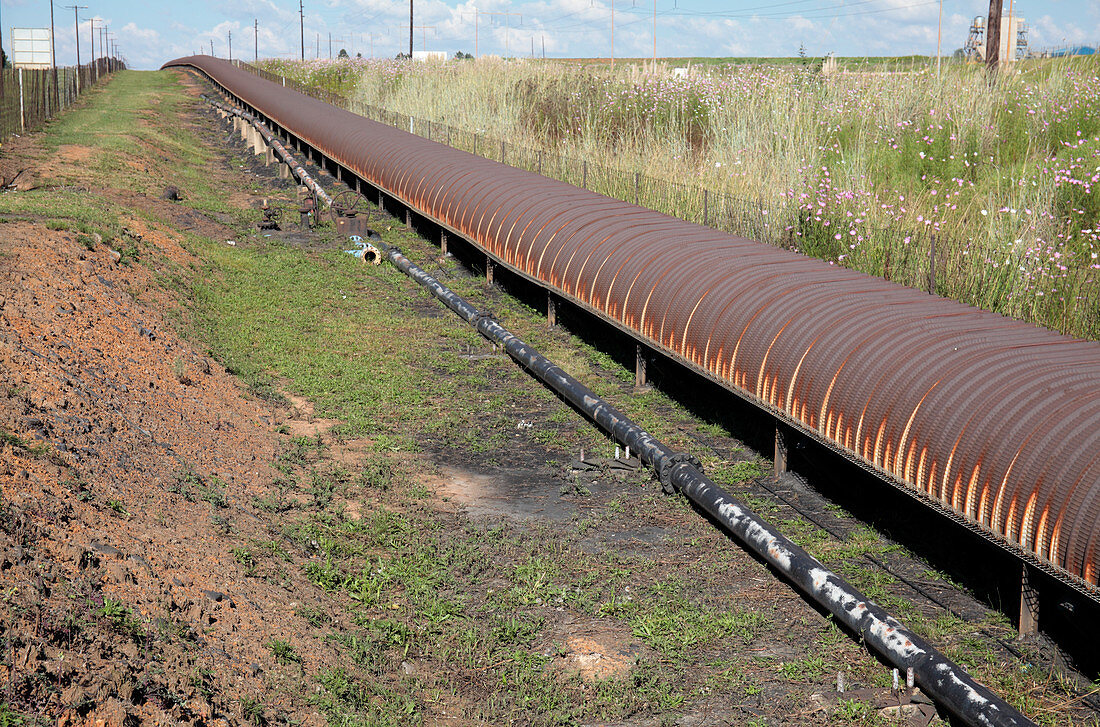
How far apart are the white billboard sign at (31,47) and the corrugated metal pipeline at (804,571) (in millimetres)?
39298

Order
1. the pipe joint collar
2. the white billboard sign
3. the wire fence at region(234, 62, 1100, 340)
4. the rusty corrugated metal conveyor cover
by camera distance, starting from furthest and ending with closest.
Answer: the white billboard sign < the wire fence at region(234, 62, 1100, 340) < the pipe joint collar < the rusty corrugated metal conveyor cover

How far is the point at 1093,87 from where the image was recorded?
15508 mm

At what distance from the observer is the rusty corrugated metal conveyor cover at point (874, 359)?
5.63 m

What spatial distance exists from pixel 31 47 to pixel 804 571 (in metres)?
45.1

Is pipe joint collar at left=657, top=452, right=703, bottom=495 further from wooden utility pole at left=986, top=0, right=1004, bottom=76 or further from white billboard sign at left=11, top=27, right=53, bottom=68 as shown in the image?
white billboard sign at left=11, top=27, right=53, bottom=68

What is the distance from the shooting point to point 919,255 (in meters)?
11.1

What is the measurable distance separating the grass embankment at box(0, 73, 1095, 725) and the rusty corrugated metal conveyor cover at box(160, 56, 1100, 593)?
2.37 ft

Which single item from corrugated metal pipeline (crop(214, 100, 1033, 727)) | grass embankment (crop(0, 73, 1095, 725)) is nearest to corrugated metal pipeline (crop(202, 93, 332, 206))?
grass embankment (crop(0, 73, 1095, 725))

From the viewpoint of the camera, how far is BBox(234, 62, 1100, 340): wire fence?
9.57m

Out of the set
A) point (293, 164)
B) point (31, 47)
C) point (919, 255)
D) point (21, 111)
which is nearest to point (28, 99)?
Answer: point (21, 111)

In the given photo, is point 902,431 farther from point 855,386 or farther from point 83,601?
point 83,601

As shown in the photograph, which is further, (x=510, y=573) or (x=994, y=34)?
(x=994, y=34)

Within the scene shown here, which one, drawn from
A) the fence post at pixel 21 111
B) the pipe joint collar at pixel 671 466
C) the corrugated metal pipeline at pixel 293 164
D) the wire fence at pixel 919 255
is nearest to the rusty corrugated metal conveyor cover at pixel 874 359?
the pipe joint collar at pixel 671 466

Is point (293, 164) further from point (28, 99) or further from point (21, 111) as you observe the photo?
point (28, 99)
